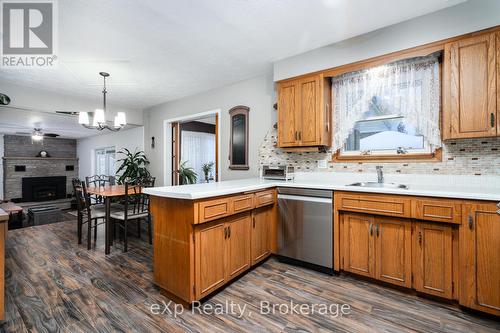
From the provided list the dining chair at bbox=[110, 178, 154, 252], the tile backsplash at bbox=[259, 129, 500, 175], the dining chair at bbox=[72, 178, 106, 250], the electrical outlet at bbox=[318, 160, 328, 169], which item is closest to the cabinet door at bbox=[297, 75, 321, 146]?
the electrical outlet at bbox=[318, 160, 328, 169]

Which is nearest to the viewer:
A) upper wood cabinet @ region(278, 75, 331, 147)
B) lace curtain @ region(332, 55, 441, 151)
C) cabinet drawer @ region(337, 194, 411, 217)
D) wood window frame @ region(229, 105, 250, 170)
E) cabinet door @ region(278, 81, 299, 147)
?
cabinet drawer @ region(337, 194, 411, 217)

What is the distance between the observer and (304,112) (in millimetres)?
2871

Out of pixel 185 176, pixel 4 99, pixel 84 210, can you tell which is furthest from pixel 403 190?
pixel 4 99

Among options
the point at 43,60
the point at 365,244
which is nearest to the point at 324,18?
the point at 365,244

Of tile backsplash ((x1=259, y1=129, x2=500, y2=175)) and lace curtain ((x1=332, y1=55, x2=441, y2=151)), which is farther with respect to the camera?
lace curtain ((x1=332, y1=55, x2=441, y2=151))

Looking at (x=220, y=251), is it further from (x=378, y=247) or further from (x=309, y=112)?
(x=309, y=112)

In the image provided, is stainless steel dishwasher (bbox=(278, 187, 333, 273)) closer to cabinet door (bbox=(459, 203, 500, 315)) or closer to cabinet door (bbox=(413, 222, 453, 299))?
cabinet door (bbox=(413, 222, 453, 299))

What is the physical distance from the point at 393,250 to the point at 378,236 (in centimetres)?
16

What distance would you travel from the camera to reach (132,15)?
215 centimetres

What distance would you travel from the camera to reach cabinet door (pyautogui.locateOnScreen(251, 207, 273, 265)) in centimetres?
250

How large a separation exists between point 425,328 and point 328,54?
2.71 meters

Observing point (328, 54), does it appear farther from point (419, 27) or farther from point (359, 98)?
point (419, 27)

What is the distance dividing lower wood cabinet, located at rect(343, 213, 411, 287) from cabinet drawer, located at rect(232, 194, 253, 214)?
3.19 ft

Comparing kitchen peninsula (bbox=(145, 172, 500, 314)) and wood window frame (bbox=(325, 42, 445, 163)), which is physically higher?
wood window frame (bbox=(325, 42, 445, 163))
